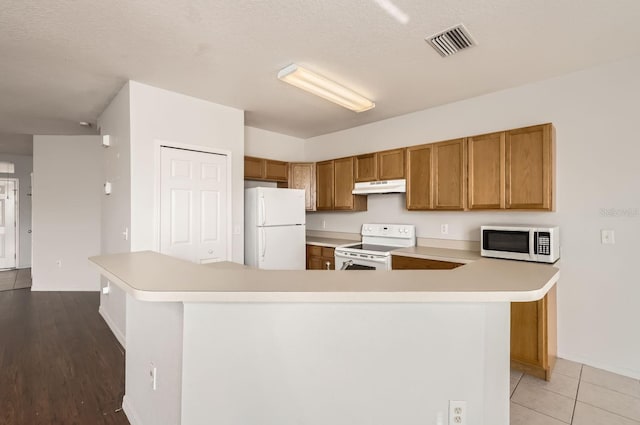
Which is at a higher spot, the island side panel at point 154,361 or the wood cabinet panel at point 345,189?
the wood cabinet panel at point 345,189

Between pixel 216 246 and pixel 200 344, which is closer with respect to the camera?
pixel 200 344

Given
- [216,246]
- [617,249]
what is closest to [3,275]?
[216,246]

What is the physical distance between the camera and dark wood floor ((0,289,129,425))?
6.88ft

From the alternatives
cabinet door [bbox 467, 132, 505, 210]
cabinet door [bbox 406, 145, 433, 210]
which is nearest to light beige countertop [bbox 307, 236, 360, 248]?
cabinet door [bbox 406, 145, 433, 210]

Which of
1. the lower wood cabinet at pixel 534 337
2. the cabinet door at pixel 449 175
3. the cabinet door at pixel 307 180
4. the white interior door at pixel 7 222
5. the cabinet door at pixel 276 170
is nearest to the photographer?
the lower wood cabinet at pixel 534 337

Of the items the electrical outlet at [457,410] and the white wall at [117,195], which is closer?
the electrical outlet at [457,410]

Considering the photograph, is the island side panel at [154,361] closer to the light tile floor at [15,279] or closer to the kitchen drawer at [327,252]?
the kitchen drawer at [327,252]

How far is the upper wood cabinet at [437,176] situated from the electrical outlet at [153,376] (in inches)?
120

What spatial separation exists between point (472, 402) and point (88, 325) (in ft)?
13.8

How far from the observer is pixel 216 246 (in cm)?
367

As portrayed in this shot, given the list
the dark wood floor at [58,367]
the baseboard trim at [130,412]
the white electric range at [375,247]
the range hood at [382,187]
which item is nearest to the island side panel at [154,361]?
the baseboard trim at [130,412]

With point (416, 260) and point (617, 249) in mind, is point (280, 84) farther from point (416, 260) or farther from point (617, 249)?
point (617, 249)

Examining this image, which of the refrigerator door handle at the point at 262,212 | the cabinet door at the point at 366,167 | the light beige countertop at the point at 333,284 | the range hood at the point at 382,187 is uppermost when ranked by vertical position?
the cabinet door at the point at 366,167

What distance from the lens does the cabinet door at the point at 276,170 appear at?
4559 millimetres
